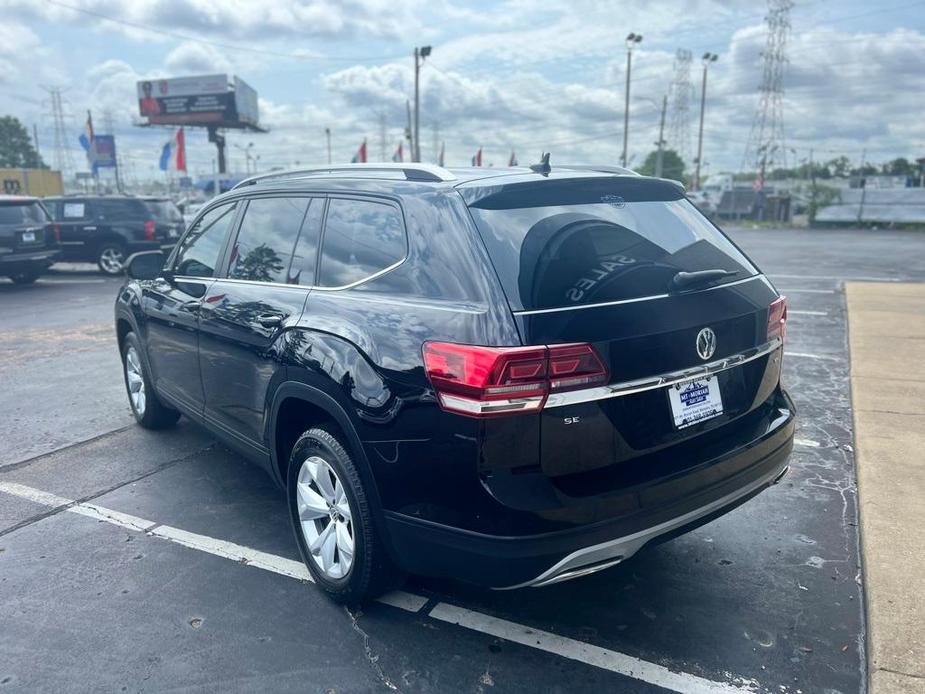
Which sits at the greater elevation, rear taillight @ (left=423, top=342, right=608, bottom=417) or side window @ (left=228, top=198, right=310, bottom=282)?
side window @ (left=228, top=198, right=310, bottom=282)

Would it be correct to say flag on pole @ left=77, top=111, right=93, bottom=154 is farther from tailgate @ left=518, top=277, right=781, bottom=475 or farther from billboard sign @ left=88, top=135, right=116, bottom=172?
tailgate @ left=518, top=277, right=781, bottom=475

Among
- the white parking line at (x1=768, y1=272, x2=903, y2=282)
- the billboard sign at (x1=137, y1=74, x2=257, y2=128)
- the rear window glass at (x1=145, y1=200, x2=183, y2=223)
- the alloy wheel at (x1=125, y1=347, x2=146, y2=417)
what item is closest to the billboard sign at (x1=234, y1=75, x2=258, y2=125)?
the billboard sign at (x1=137, y1=74, x2=257, y2=128)

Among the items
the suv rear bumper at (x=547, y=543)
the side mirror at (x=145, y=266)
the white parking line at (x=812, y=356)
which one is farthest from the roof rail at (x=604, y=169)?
the white parking line at (x=812, y=356)

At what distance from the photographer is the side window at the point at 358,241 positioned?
3053 mm

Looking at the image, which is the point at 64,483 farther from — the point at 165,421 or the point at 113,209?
the point at 113,209

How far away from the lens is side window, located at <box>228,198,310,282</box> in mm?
3656

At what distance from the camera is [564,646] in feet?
9.61

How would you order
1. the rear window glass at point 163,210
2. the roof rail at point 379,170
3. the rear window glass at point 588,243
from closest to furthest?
the rear window glass at point 588,243
the roof rail at point 379,170
the rear window glass at point 163,210

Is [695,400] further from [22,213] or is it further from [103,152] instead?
[103,152]

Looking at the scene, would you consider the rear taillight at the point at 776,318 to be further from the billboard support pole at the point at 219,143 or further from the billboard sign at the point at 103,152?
the billboard support pole at the point at 219,143

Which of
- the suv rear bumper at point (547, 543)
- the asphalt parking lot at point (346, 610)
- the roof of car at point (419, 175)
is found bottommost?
the asphalt parking lot at point (346, 610)

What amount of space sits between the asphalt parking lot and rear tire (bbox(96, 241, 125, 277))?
1268 cm

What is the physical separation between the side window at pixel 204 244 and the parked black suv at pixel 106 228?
42.3 ft

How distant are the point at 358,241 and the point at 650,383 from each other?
1388 millimetres
